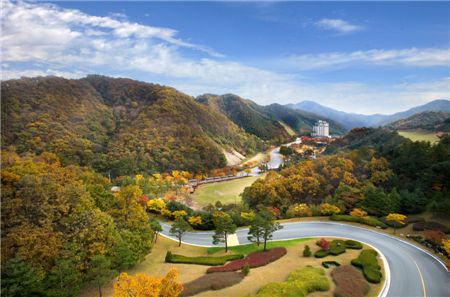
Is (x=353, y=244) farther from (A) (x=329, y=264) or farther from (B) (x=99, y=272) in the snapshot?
(B) (x=99, y=272)

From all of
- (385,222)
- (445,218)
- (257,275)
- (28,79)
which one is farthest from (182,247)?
(28,79)

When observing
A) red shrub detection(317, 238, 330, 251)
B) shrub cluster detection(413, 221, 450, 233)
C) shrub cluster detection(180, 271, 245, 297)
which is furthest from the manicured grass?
shrub cluster detection(413, 221, 450, 233)

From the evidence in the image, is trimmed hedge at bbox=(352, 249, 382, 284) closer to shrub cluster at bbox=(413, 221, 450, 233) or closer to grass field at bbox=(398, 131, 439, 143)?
shrub cluster at bbox=(413, 221, 450, 233)

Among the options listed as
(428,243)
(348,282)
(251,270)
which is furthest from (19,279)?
(428,243)

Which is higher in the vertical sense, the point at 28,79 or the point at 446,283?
the point at 28,79

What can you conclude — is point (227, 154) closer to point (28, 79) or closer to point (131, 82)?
point (131, 82)

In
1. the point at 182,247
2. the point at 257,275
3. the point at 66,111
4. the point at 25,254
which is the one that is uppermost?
the point at 66,111
